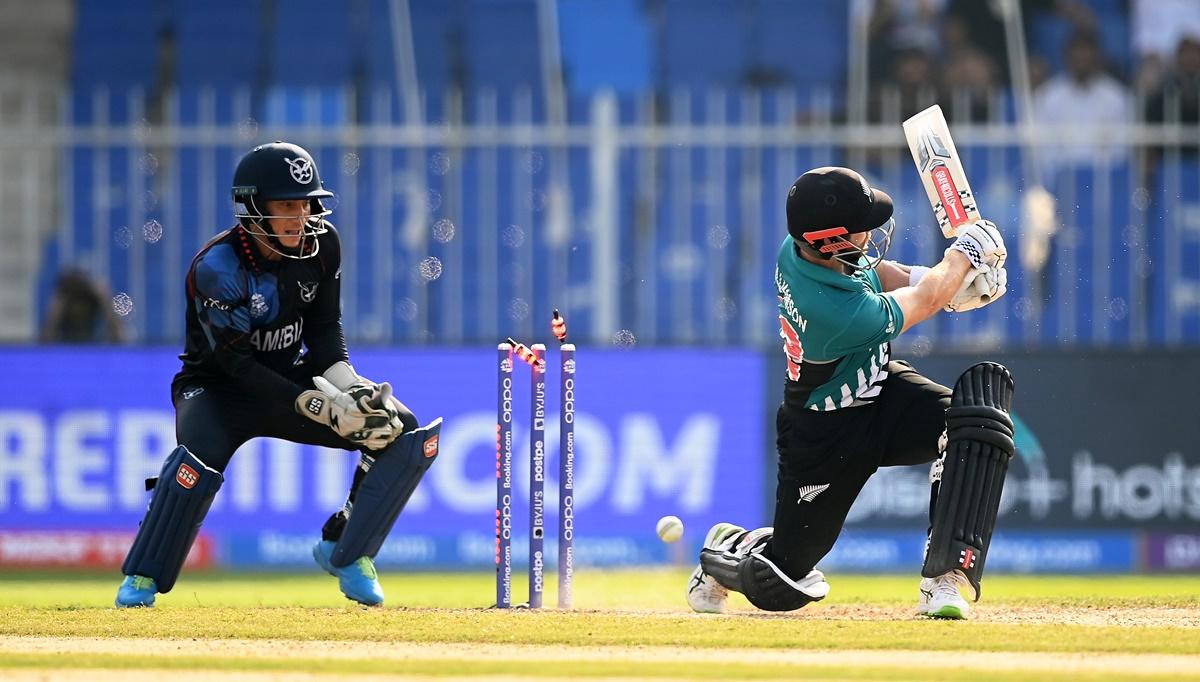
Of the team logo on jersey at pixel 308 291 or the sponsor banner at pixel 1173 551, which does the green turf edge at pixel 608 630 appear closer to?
the team logo on jersey at pixel 308 291

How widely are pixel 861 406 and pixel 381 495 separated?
6.39 feet

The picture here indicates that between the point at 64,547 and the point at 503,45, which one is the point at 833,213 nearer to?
the point at 64,547

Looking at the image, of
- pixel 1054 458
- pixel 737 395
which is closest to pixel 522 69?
pixel 737 395

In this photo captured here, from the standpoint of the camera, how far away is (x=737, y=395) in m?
11.0

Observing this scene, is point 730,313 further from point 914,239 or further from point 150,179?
point 150,179

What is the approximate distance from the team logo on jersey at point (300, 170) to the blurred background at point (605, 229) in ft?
12.7

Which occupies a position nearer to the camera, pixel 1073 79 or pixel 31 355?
pixel 31 355

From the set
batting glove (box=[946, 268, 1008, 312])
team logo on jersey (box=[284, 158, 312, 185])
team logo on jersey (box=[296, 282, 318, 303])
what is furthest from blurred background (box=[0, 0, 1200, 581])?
batting glove (box=[946, 268, 1008, 312])

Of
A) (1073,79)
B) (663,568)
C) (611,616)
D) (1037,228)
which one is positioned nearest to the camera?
(611,616)

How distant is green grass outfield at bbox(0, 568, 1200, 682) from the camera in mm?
5305

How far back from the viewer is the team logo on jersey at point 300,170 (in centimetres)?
703

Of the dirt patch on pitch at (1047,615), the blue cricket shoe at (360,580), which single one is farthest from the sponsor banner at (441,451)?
the dirt patch on pitch at (1047,615)

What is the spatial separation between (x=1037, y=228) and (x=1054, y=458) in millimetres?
2335

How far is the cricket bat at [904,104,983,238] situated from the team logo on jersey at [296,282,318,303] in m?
2.43
